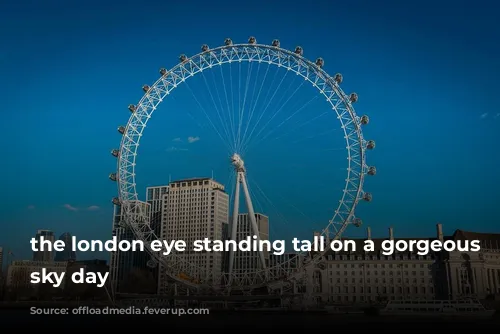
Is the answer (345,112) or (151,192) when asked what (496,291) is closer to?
(345,112)

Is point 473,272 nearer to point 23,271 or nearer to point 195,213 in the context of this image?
point 195,213

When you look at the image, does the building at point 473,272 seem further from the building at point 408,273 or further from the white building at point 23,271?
the white building at point 23,271

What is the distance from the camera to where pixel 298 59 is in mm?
57375

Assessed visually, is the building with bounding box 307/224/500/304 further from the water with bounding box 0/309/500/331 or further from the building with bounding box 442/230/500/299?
the water with bounding box 0/309/500/331

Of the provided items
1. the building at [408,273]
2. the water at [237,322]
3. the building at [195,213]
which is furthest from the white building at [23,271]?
the water at [237,322]

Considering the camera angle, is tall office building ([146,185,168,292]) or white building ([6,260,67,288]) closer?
white building ([6,260,67,288])

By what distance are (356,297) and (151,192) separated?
85.0m

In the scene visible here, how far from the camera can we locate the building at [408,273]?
96.6 metres

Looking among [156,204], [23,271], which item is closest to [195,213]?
[156,204]

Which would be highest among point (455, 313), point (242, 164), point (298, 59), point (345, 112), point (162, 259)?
point (298, 59)

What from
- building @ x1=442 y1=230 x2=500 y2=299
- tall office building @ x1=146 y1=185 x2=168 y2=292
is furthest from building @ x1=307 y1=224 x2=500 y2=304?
tall office building @ x1=146 y1=185 x2=168 y2=292

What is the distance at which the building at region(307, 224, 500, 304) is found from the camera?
317 ft

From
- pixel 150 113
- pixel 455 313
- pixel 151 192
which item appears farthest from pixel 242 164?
pixel 151 192

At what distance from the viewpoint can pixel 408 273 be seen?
102438 mm
